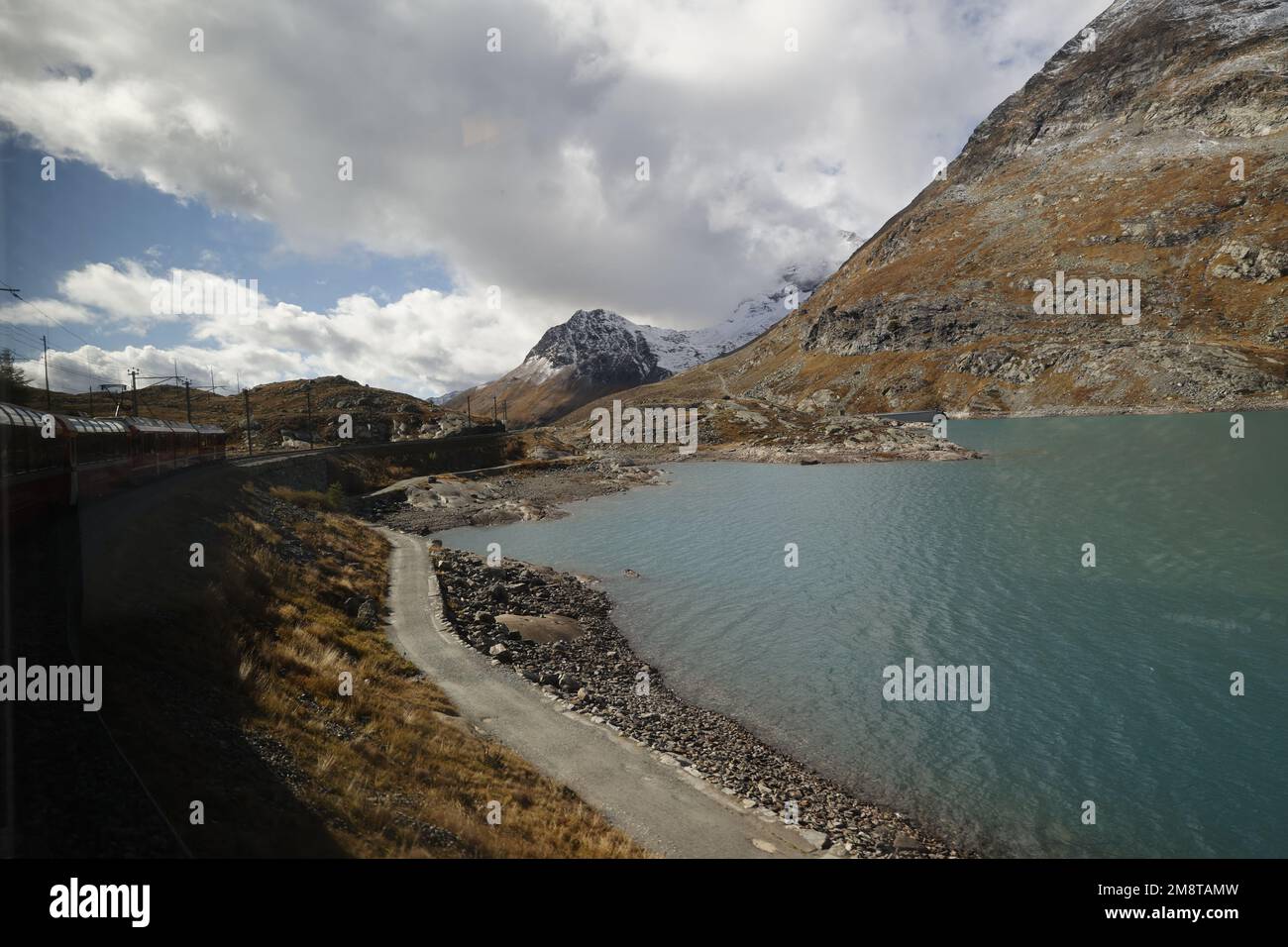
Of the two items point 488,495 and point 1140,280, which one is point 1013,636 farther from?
point 1140,280

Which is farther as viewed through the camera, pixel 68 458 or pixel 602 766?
pixel 68 458

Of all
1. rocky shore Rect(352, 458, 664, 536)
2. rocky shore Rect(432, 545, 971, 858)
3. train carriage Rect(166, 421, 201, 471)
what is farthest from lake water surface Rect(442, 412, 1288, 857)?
train carriage Rect(166, 421, 201, 471)

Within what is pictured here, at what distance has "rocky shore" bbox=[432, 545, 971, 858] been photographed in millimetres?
14945

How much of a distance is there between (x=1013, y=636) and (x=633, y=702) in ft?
59.8

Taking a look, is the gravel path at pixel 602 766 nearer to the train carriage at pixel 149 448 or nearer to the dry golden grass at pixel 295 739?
the dry golden grass at pixel 295 739

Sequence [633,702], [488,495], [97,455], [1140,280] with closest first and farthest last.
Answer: [633,702], [97,455], [488,495], [1140,280]

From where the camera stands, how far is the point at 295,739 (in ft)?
44.0

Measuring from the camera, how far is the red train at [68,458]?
21.3 meters

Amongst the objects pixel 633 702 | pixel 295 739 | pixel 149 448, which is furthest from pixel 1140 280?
pixel 149 448

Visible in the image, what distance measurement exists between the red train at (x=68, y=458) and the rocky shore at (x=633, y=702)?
16.2 metres

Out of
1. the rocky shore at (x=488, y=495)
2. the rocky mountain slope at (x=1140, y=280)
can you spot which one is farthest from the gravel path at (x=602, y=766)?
the rocky mountain slope at (x=1140, y=280)

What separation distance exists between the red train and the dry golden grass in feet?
14.0

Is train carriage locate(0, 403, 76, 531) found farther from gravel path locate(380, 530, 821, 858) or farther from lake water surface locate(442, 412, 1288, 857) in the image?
lake water surface locate(442, 412, 1288, 857)
